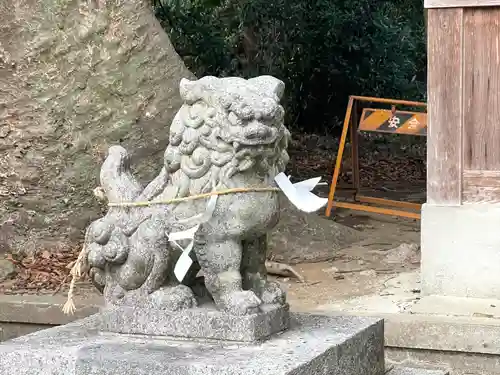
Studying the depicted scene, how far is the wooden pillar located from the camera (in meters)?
5.82

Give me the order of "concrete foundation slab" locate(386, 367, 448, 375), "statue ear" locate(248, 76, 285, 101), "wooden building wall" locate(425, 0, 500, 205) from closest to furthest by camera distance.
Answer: "statue ear" locate(248, 76, 285, 101)
"concrete foundation slab" locate(386, 367, 448, 375)
"wooden building wall" locate(425, 0, 500, 205)

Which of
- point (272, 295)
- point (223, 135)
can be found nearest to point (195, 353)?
point (272, 295)

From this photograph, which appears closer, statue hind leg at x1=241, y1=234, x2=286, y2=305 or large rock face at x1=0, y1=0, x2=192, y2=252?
statue hind leg at x1=241, y1=234, x2=286, y2=305

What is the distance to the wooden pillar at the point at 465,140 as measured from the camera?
582 centimetres

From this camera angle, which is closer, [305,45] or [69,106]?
[69,106]

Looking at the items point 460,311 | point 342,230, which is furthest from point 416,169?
point 460,311

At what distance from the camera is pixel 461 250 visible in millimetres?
5922

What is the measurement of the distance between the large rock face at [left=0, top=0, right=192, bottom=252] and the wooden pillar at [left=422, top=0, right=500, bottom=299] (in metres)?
A: 2.44

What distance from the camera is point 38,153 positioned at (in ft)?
24.2

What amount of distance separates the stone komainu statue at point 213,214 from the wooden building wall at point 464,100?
2.61 m

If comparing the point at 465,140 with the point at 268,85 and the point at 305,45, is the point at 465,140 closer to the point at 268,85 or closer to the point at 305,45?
the point at 268,85

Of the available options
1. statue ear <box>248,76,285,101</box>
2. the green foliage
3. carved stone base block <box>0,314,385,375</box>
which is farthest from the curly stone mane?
the green foliage

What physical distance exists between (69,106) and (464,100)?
Result: 3.04 metres

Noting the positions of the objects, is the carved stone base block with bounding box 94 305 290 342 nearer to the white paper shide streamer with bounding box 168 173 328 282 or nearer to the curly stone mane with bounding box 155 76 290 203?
the white paper shide streamer with bounding box 168 173 328 282
